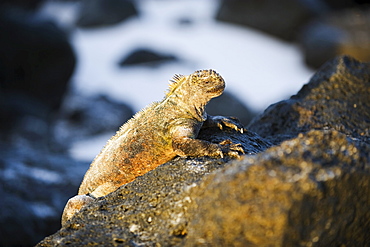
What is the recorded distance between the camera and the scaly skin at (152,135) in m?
3.68

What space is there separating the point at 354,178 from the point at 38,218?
4254 mm

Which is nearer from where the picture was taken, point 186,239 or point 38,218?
point 186,239

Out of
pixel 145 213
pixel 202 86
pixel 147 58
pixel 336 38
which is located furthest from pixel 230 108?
pixel 145 213

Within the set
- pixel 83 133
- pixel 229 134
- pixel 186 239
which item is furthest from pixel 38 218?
pixel 83 133

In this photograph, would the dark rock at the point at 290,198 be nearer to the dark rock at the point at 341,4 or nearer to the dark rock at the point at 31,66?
the dark rock at the point at 31,66

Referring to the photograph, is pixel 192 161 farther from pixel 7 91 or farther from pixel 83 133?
pixel 7 91

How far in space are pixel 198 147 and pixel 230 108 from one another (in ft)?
24.5

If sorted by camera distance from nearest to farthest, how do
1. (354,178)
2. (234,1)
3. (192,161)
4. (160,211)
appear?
(354,178) → (160,211) → (192,161) → (234,1)

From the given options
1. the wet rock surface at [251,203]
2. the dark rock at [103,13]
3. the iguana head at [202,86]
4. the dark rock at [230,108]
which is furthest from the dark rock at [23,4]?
the wet rock surface at [251,203]

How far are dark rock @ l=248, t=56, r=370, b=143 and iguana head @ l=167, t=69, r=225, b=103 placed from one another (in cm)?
82

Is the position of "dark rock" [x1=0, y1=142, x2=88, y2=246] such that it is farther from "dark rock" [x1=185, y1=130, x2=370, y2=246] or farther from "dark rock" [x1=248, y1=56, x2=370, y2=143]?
"dark rock" [x1=185, y1=130, x2=370, y2=246]

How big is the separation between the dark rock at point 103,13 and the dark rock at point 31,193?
1065 centimetres

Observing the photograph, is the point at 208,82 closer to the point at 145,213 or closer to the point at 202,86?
the point at 202,86

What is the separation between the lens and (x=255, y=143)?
378 cm
